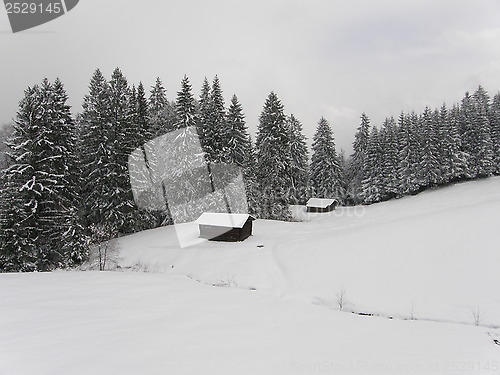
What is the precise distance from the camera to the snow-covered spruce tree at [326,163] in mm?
56062

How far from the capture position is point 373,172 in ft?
182

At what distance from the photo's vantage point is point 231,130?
41.0 m

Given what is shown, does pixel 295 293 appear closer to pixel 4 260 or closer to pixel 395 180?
pixel 4 260

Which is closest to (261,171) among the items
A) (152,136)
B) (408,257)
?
(152,136)

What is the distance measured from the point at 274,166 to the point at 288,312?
3038 cm

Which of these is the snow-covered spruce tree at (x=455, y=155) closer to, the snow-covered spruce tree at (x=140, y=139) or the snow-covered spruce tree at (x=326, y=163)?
the snow-covered spruce tree at (x=326, y=163)

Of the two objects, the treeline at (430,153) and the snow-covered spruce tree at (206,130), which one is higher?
the snow-covered spruce tree at (206,130)

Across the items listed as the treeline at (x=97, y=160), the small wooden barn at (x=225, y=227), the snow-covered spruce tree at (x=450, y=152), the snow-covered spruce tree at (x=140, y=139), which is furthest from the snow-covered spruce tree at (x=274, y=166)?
the snow-covered spruce tree at (x=450, y=152)

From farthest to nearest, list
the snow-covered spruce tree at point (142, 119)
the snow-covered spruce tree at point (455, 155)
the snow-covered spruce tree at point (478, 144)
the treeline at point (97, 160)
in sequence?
the snow-covered spruce tree at point (478, 144) → the snow-covered spruce tree at point (455, 155) → the snow-covered spruce tree at point (142, 119) → the treeline at point (97, 160)

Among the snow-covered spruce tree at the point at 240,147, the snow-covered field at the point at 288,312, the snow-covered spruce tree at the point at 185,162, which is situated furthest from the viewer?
the snow-covered spruce tree at the point at 240,147

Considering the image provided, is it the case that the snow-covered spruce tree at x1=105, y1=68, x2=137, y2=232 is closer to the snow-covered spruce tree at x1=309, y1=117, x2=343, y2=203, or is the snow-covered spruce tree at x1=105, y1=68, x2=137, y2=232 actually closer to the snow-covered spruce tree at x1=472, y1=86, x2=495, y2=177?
the snow-covered spruce tree at x1=309, y1=117, x2=343, y2=203

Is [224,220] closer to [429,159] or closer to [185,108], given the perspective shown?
[185,108]

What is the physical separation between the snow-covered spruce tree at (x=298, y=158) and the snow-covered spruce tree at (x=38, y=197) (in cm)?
3839

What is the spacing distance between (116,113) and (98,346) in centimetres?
3183
